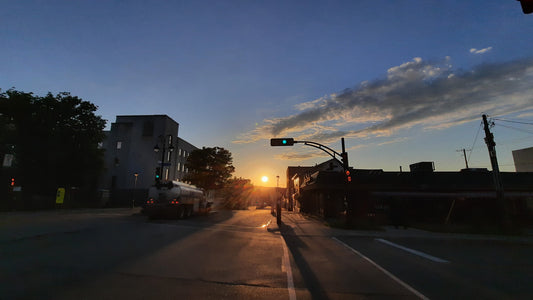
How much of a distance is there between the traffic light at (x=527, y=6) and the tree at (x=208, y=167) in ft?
150

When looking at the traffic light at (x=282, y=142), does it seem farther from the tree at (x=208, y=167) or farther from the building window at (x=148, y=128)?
the building window at (x=148, y=128)

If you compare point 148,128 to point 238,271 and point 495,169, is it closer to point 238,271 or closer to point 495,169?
point 238,271

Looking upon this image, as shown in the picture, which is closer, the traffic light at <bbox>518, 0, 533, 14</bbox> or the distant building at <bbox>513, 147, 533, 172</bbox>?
the traffic light at <bbox>518, 0, 533, 14</bbox>

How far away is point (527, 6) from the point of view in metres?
4.09

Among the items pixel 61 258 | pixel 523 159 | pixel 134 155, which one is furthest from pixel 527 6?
pixel 523 159

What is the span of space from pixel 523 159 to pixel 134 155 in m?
99.9

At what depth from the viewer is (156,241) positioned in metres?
10.2

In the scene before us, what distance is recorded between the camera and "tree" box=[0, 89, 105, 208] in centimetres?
3038

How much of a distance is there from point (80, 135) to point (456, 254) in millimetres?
43325

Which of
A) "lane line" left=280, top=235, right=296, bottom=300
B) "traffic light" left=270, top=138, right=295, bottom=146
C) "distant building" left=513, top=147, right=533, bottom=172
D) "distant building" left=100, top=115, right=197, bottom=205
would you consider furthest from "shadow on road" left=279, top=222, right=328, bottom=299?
"distant building" left=513, top=147, right=533, bottom=172

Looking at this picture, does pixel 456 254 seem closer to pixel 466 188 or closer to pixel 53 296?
pixel 53 296

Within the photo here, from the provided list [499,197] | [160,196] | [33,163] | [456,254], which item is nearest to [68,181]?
[33,163]

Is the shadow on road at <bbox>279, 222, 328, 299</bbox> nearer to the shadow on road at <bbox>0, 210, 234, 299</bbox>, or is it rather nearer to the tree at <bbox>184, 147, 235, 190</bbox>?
the shadow on road at <bbox>0, 210, 234, 299</bbox>

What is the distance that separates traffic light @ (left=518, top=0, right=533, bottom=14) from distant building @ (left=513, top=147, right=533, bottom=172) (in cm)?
8954
